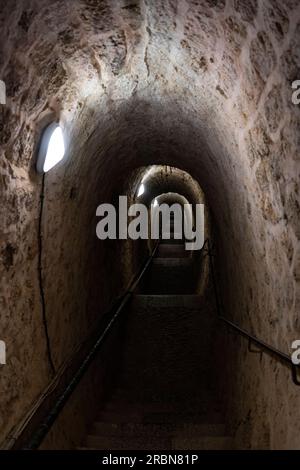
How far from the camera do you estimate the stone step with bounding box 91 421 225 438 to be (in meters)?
3.84

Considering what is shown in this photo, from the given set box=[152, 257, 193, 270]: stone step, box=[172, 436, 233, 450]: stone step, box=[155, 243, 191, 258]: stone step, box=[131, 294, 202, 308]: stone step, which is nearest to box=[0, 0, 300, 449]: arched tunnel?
box=[172, 436, 233, 450]: stone step

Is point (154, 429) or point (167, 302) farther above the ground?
point (167, 302)

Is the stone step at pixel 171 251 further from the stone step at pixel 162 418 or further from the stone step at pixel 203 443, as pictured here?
the stone step at pixel 203 443

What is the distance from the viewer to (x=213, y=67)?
2379 mm

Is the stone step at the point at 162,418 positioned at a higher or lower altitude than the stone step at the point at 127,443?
lower

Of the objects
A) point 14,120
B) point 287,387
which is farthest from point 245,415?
point 14,120

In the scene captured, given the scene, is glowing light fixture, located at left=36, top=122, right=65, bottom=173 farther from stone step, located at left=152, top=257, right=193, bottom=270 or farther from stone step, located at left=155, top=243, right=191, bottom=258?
stone step, located at left=155, top=243, right=191, bottom=258

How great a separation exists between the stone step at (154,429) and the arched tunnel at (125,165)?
0.02 m

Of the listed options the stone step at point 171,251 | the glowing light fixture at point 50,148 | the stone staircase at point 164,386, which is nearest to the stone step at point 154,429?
the stone staircase at point 164,386

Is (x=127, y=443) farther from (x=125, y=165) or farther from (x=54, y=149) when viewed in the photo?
(x=125, y=165)

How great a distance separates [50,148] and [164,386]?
4.02 m

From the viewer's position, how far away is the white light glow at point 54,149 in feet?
8.23

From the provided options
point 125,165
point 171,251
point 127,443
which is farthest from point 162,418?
point 171,251

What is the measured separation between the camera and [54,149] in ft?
8.48
